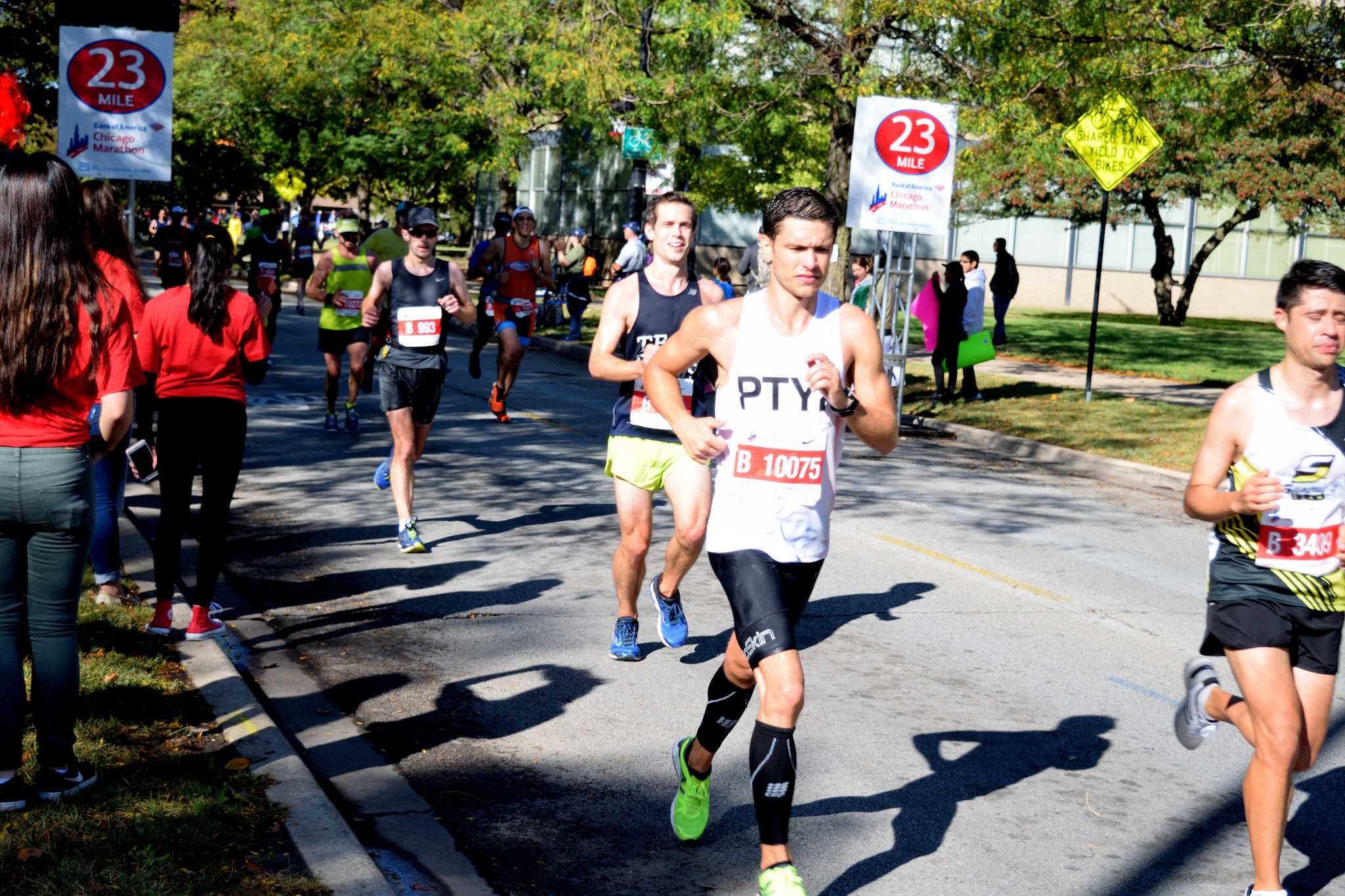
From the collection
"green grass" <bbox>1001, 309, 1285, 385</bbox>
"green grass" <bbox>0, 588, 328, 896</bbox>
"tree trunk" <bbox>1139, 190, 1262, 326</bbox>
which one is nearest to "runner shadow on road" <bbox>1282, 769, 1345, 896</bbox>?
"green grass" <bbox>0, 588, 328, 896</bbox>

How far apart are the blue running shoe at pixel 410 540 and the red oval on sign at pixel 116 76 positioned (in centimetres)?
434

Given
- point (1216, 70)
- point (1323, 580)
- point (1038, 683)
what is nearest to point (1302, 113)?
point (1216, 70)

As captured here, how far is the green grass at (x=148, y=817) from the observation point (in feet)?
12.3

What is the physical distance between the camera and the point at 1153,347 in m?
28.5

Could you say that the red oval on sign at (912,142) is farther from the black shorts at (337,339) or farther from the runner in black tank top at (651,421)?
the runner in black tank top at (651,421)

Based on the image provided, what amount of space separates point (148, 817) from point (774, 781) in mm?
1952

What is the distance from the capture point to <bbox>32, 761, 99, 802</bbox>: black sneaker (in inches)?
169

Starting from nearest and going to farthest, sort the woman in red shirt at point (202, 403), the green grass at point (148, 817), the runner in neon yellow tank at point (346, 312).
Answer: the green grass at point (148, 817) < the woman in red shirt at point (202, 403) < the runner in neon yellow tank at point (346, 312)

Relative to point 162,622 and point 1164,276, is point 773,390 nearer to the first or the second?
point 162,622

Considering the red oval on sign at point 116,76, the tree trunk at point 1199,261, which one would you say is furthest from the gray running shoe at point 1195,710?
the tree trunk at point 1199,261

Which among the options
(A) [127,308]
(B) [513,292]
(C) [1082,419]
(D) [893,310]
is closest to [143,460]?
(A) [127,308]

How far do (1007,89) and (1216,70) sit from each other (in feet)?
9.80

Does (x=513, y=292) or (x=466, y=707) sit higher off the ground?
(x=513, y=292)

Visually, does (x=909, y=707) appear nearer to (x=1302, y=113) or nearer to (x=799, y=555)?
(x=799, y=555)
